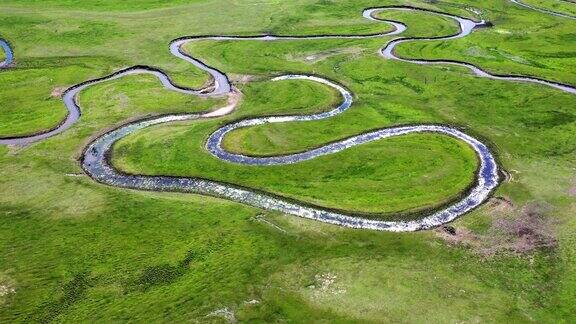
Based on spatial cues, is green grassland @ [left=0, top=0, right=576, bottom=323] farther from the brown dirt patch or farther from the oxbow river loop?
the oxbow river loop

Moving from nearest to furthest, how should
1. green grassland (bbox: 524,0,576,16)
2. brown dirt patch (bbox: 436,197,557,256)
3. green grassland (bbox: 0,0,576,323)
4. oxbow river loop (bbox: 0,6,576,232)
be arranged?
1. green grassland (bbox: 0,0,576,323)
2. brown dirt patch (bbox: 436,197,557,256)
3. oxbow river loop (bbox: 0,6,576,232)
4. green grassland (bbox: 524,0,576,16)

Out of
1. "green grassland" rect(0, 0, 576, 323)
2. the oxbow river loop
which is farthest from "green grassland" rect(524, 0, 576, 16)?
the oxbow river loop

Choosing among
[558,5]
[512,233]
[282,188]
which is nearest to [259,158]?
[282,188]

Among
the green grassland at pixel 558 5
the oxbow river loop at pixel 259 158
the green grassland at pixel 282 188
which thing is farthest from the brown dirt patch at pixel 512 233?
the green grassland at pixel 558 5

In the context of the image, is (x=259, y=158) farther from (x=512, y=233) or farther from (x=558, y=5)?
(x=558, y=5)

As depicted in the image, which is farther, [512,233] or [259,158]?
[259,158]

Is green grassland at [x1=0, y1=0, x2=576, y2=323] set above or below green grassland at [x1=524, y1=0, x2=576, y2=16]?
below

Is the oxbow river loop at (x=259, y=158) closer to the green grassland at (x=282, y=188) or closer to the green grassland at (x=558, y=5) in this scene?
the green grassland at (x=282, y=188)

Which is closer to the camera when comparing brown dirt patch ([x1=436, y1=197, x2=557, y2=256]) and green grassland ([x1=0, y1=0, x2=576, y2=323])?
green grassland ([x1=0, y1=0, x2=576, y2=323])

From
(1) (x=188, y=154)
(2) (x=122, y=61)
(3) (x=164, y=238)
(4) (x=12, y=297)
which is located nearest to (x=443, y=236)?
(3) (x=164, y=238)

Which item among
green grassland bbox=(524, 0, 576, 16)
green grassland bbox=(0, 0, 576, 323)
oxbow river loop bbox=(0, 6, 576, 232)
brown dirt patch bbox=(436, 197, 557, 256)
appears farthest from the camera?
green grassland bbox=(524, 0, 576, 16)
